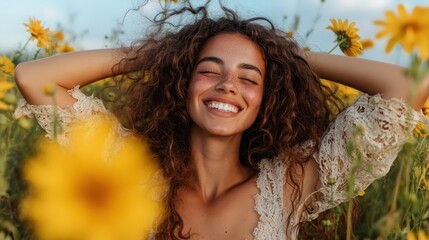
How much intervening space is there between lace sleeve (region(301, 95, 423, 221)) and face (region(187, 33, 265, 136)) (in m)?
0.22

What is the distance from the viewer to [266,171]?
1.75 meters

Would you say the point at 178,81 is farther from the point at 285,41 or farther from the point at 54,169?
the point at 54,169

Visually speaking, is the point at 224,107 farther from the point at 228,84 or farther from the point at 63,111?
the point at 63,111

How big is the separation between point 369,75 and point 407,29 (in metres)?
0.87

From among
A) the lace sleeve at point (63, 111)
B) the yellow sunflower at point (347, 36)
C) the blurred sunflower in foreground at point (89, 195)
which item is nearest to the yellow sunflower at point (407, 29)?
the blurred sunflower in foreground at point (89, 195)

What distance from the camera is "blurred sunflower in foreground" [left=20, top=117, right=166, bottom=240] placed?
0.42 m

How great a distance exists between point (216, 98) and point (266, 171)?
A: 0.35 m

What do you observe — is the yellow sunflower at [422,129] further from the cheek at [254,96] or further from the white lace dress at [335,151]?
the cheek at [254,96]

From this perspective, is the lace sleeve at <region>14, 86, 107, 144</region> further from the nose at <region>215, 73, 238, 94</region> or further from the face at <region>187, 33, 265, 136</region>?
the nose at <region>215, 73, 238, 94</region>

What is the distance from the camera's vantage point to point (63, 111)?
167 centimetres

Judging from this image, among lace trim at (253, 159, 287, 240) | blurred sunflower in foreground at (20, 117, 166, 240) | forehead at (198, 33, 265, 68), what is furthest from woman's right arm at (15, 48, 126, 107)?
blurred sunflower in foreground at (20, 117, 166, 240)

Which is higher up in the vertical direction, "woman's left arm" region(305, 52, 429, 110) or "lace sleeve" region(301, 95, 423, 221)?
"woman's left arm" region(305, 52, 429, 110)

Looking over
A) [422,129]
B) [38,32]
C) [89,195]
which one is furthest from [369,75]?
[38,32]

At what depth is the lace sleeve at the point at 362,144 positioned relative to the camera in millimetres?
1492
